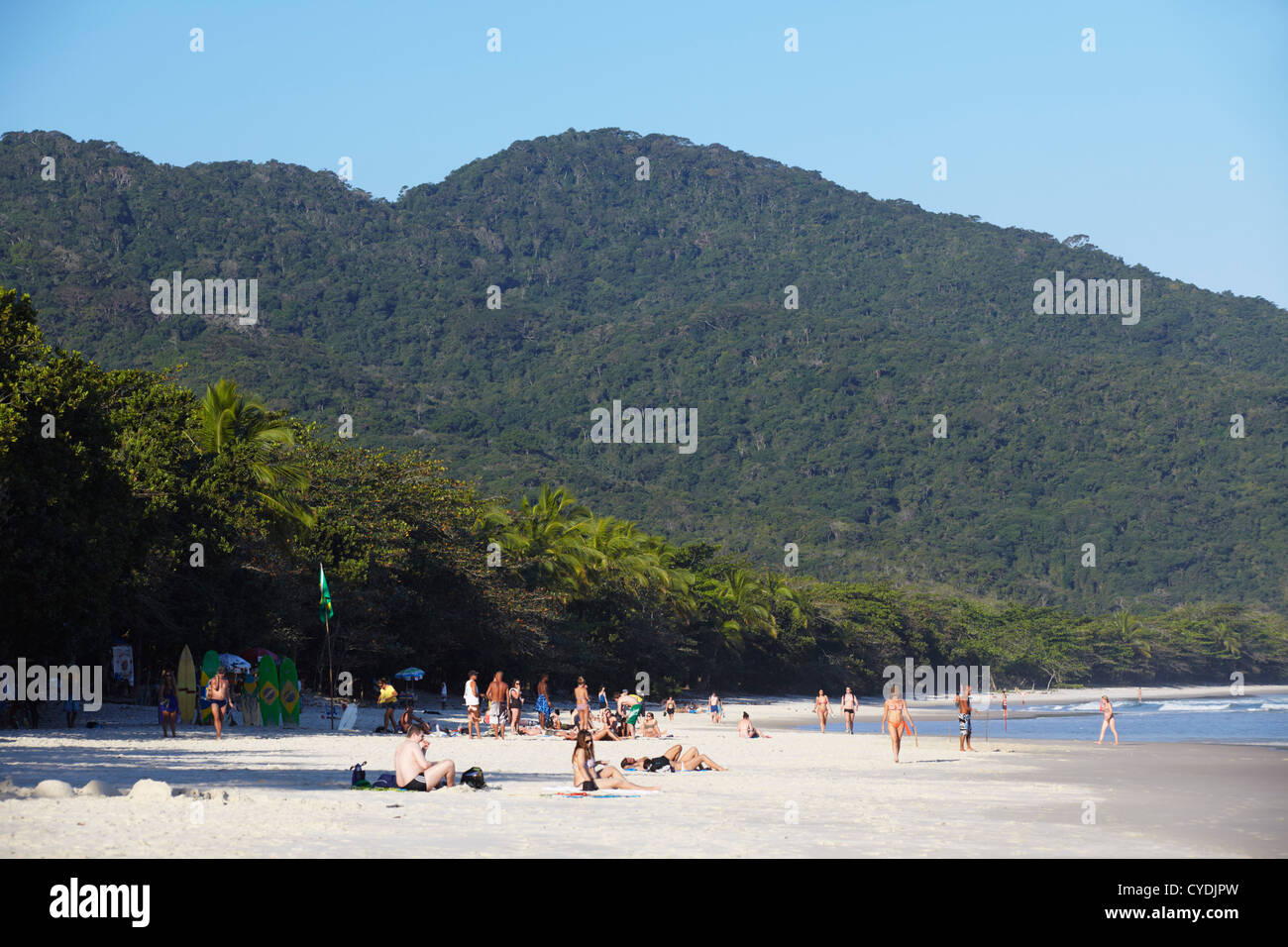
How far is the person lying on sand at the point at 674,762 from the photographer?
64.6 ft

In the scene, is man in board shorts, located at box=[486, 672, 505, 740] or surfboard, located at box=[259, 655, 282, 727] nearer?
surfboard, located at box=[259, 655, 282, 727]

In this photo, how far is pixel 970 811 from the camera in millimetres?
14977

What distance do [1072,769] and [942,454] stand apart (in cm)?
15100

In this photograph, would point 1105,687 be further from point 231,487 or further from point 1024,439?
point 231,487

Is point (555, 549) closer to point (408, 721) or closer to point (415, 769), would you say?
point (408, 721)

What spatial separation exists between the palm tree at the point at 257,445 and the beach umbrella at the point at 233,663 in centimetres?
402

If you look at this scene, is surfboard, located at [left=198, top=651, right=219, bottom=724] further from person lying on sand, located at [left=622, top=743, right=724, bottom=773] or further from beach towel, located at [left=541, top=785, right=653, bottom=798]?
beach towel, located at [left=541, top=785, right=653, bottom=798]

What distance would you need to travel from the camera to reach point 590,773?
16016 millimetres

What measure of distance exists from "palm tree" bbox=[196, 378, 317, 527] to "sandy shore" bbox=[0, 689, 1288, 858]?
8.64 metres

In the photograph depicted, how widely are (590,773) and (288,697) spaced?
14.2 meters

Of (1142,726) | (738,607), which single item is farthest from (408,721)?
(738,607)

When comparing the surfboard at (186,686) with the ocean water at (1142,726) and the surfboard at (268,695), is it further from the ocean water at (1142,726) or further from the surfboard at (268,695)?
the ocean water at (1142,726)

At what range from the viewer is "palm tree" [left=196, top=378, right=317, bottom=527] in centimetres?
3306
